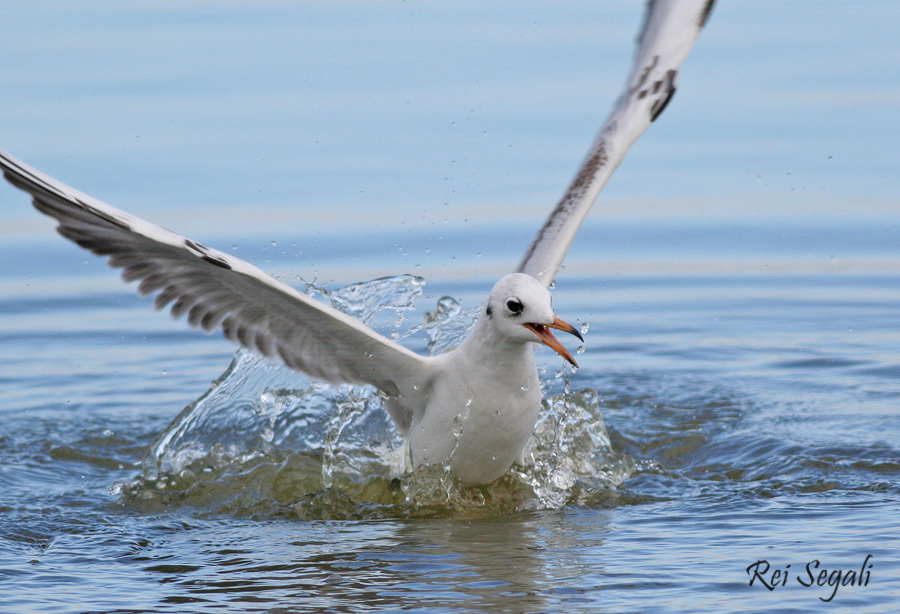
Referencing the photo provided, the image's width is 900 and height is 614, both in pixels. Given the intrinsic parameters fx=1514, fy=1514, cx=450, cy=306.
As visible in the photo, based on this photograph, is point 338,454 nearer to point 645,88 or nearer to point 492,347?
point 492,347

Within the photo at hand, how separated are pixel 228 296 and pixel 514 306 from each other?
1498mm

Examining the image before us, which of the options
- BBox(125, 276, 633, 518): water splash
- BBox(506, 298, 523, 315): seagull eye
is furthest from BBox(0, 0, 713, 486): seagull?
BBox(125, 276, 633, 518): water splash

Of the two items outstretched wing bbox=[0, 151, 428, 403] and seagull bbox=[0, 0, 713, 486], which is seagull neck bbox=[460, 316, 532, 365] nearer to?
seagull bbox=[0, 0, 713, 486]

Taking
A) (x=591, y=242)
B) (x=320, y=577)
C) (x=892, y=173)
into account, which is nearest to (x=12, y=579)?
(x=320, y=577)

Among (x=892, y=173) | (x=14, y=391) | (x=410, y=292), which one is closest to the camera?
(x=410, y=292)

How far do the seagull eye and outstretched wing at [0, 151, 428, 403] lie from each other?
698 millimetres

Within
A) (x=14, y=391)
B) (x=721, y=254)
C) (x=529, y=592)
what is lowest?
(x=529, y=592)

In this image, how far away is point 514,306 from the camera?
7.35 meters

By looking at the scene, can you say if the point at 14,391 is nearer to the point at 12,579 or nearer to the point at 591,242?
the point at 12,579

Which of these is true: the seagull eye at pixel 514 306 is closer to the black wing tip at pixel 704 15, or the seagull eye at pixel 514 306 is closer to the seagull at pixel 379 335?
the seagull at pixel 379 335

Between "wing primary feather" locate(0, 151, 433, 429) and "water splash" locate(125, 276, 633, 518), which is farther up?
"wing primary feather" locate(0, 151, 433, 429)

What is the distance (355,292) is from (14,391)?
2.56m

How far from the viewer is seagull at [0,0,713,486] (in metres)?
7.10

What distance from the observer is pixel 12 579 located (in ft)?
22.5
